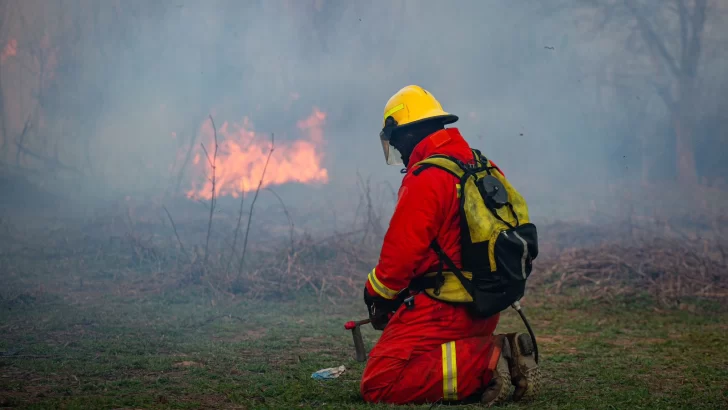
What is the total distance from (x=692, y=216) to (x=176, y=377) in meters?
15.5

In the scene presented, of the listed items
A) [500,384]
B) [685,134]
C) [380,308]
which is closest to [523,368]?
[500,384]

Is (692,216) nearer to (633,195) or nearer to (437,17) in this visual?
(633,195)

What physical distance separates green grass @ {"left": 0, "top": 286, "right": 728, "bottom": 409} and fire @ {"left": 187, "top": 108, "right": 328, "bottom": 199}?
688 centimetres

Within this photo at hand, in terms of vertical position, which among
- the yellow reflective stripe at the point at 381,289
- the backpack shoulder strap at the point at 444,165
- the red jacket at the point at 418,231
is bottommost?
the yellow reflective stripe at the point at 381,289

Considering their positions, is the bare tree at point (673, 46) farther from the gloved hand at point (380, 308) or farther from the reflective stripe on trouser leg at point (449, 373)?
the reflective stripe on trouser leg at point (449, 373)

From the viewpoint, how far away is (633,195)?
68.7 feet

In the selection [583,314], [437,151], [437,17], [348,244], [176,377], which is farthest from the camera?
[437,17]

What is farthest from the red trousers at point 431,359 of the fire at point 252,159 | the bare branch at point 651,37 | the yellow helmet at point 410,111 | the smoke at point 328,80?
the bare branch at point 651,37

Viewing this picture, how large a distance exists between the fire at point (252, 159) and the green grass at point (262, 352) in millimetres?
6875

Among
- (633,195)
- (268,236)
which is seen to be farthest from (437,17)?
(268,236)

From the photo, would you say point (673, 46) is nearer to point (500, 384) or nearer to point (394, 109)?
point (394, 109)

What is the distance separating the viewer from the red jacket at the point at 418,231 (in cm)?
Answer: 341

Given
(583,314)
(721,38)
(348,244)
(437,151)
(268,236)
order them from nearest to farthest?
(437,151)
(583,314)
(348,244)
(268,236)
(721,38)

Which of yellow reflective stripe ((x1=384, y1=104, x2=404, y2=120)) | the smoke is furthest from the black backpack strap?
the smoke
